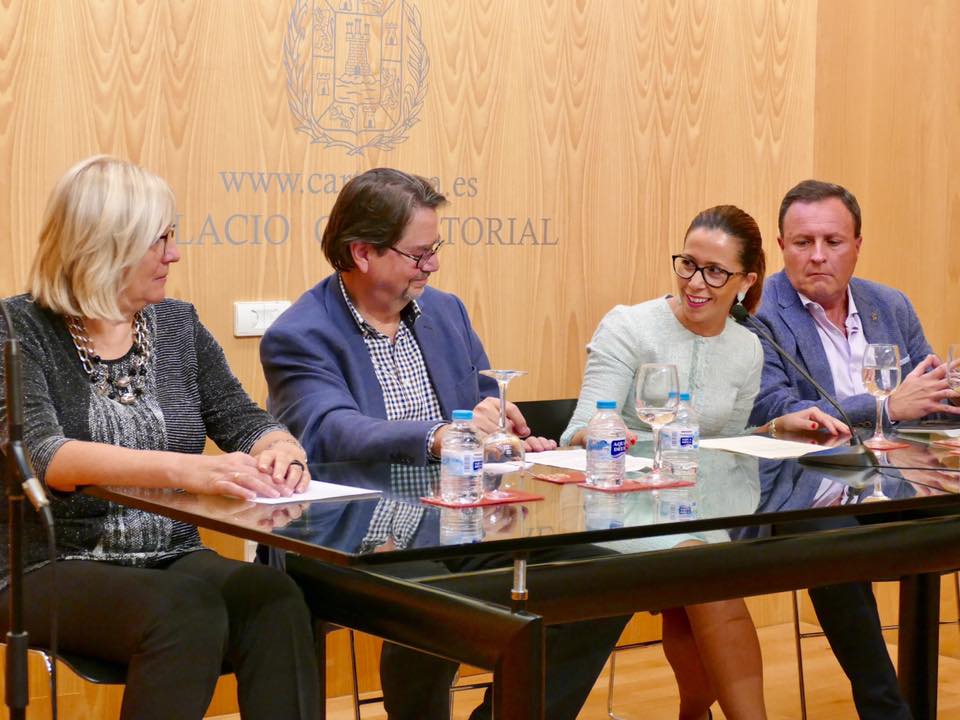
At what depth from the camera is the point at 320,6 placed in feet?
11.6

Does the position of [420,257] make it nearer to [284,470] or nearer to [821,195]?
[284,470]

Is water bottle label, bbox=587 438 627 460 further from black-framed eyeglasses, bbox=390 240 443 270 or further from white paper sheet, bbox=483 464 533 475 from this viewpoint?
black-framed eyeglasses, bbox=390 240 443 270

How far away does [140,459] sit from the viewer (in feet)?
7.17

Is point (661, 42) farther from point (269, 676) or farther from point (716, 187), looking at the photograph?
point (269, 676)

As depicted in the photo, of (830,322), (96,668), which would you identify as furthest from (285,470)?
(830,322)

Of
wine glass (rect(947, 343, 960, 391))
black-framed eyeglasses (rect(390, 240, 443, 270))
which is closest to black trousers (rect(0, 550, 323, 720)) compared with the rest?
black-framed eyeglasses (rect(390, 240, 443, 270))

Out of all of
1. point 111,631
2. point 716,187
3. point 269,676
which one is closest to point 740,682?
point 269,676

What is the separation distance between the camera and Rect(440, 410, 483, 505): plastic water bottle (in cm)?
205

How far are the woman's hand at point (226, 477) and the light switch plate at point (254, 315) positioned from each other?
1324mm

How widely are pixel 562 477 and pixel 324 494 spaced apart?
17.1 inches

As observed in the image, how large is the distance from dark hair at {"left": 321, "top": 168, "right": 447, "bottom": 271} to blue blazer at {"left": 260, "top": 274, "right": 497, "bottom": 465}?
3.2 inches

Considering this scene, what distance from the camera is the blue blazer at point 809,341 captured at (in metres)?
3.39

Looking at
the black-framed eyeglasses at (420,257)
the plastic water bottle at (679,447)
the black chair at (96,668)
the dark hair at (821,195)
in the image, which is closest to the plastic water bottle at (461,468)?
the plastic water bottle at (679,447)

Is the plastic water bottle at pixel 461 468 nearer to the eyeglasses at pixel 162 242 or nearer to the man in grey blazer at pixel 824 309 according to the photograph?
the eyeglasses at pixel 162 242
